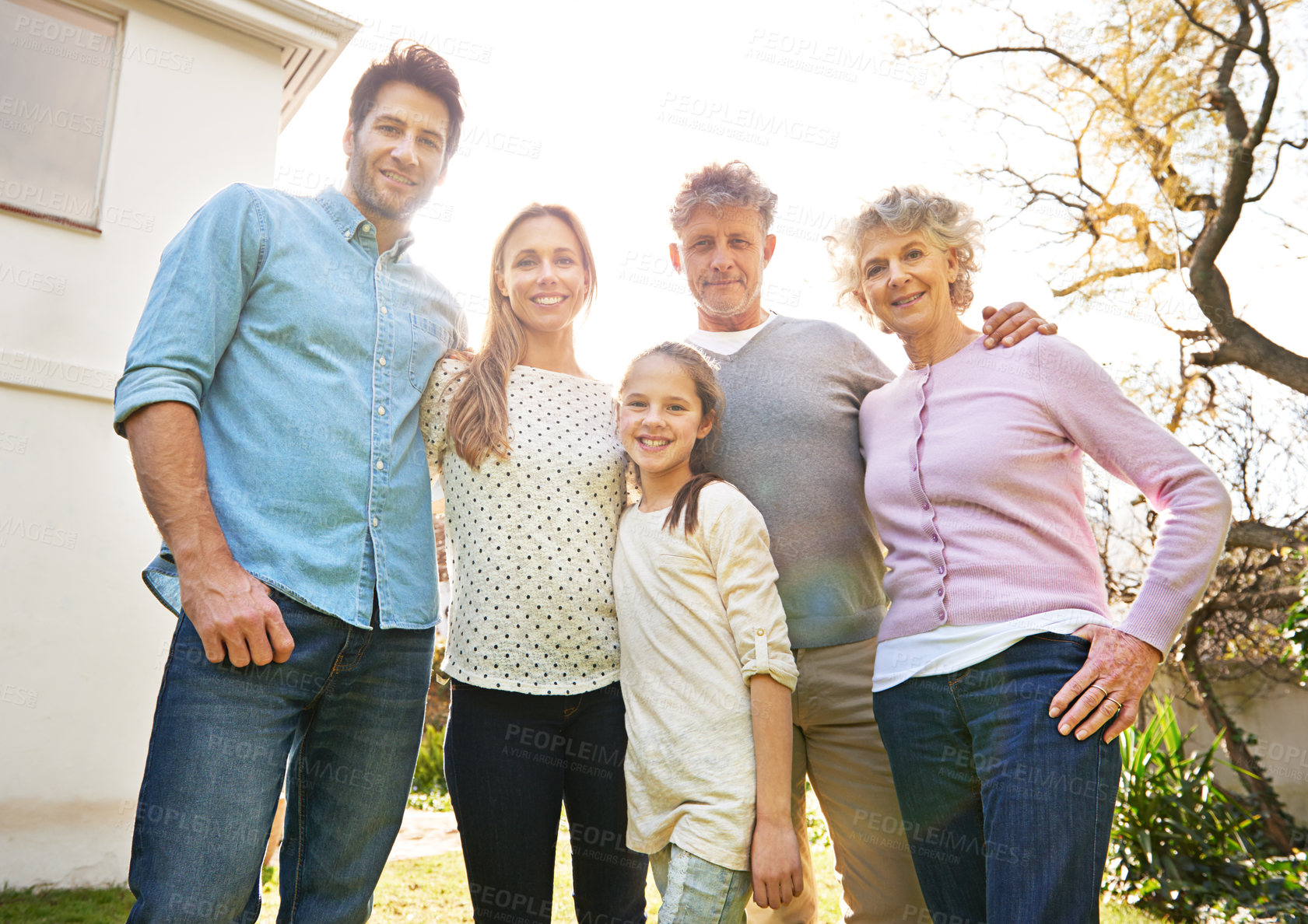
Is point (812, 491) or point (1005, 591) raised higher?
point (812, 491)

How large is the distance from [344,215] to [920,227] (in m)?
1.34

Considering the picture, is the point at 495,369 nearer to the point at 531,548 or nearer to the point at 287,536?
the point at 531,548

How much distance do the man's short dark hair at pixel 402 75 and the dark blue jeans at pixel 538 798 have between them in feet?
4.65

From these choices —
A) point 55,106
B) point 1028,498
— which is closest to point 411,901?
point 1028,498

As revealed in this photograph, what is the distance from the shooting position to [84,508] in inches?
189

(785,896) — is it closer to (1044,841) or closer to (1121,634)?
(1044,841)

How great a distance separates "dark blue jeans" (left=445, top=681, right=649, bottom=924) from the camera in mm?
1889

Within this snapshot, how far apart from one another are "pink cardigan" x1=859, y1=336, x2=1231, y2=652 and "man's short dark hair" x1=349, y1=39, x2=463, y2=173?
1.42 metres

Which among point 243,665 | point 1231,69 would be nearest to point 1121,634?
point 243,665

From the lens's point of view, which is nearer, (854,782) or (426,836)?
(854,782)

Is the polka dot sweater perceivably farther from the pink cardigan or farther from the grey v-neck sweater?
the pink cardigan

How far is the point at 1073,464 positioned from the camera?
183cm

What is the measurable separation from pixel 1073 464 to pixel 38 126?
5.67 metres

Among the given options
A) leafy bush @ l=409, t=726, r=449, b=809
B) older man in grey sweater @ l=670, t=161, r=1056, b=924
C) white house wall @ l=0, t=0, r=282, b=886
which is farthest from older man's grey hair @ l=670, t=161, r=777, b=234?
leafy bush @ l=409, t=726, r=449, b=809
